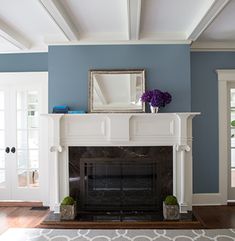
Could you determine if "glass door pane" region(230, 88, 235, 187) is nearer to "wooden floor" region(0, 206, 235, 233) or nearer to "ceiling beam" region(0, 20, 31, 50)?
"wooden floor" region(0, 206, 235, 233)

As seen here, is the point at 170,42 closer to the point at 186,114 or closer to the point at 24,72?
the point at 186,114

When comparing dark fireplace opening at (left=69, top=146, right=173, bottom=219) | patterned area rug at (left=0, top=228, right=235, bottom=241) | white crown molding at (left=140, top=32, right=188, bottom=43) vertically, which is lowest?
patterned area rug at (left=0, top=228, right=235, bottom=241)

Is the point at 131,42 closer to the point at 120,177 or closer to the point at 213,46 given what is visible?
the point at 213,46

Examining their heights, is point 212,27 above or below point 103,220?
above

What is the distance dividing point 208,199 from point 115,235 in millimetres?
1951

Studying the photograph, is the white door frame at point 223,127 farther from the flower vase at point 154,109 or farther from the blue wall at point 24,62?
the blue wall at point 24,62

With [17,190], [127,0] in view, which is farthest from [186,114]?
[17,190]

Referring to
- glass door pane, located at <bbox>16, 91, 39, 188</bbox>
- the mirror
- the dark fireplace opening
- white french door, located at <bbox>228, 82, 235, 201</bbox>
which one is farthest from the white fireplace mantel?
white french door, located at <bbox>228, 82, 235, 201</bbox>

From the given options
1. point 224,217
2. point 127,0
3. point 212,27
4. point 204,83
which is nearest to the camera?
point 127,0

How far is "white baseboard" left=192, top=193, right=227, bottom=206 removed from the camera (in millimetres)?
4344

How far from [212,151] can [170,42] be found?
6.29ft

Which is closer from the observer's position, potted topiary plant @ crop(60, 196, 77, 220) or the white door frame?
potted topiary plant @ crop(60, 196, 77, 220)

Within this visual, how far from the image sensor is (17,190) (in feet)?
14.7

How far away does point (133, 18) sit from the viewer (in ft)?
9.91
